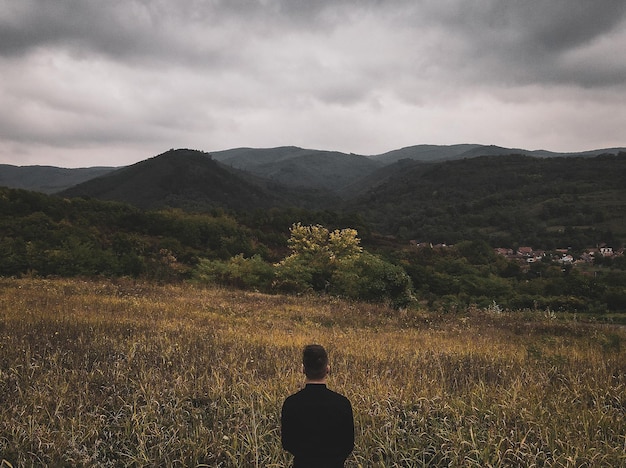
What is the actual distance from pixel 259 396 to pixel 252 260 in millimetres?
22358

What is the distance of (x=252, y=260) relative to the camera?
2709cm

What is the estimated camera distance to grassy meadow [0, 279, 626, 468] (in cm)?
390

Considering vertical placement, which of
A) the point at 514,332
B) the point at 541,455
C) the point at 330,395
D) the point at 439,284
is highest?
the point at 330,395

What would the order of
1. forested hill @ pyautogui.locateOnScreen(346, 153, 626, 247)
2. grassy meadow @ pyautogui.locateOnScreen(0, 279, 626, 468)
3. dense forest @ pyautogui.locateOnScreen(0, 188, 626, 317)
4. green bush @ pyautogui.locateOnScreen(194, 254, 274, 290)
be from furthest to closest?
forested hill @ pyautogui.locateOnScreen(346, 153, 626, 247) < green bush @ pyautogui.locateOnScreen(194, 254, 274, 290) < dense forest @ pyautogui.locateOnScreen(0, 188, 626, 317) < grassy meadow @ pyautogui.locateOnScreen(0, 279, 626, 468)

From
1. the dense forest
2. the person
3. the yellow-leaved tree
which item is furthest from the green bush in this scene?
the person

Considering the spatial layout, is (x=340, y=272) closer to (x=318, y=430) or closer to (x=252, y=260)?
(x=252, y=260)

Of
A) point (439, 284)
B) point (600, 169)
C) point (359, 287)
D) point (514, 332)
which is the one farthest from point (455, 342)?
point (600, 169)

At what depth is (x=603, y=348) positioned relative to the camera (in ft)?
31.8

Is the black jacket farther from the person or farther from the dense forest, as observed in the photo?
the dense forest

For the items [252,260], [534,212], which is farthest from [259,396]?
[534,212]

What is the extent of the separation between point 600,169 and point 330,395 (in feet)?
741

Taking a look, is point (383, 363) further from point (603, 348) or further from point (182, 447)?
point (603, 348)

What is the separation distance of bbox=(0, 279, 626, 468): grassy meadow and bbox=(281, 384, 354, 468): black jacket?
119cm

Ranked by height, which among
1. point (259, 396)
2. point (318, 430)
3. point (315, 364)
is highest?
point (315, 364)
